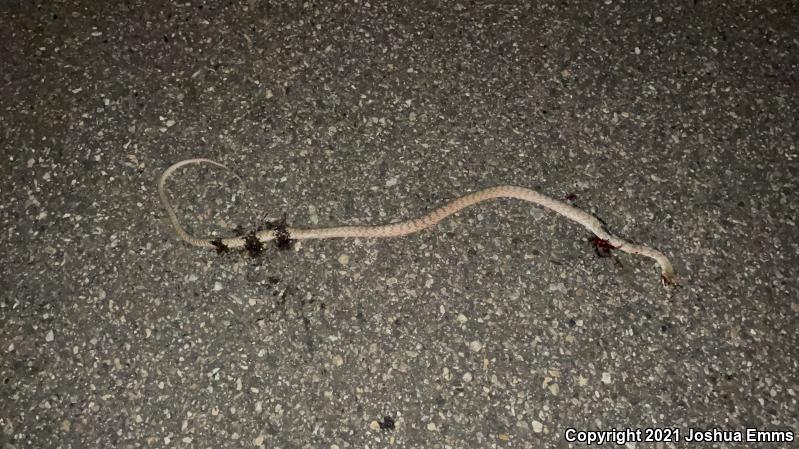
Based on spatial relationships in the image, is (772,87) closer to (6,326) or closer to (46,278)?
(46,278)

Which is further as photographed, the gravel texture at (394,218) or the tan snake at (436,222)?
the tan snake at (436,222)

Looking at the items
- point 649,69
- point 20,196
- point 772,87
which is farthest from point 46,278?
point 772,87

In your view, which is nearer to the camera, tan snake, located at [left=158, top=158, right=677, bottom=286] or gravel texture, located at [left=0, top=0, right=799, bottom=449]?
gravel texture, located at [left=0, top=0, right=799, bottom=449]
